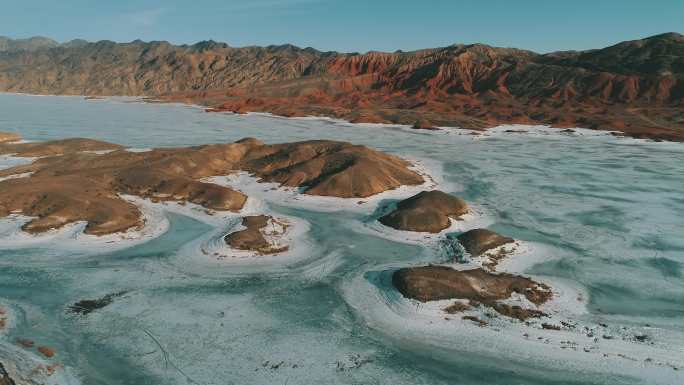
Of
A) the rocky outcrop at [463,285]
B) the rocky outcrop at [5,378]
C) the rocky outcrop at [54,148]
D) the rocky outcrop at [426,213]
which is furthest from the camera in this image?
the rocky outcrop at [54,148]

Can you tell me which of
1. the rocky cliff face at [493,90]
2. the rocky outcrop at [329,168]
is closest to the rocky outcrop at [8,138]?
the rocky outcrop at [329,168]

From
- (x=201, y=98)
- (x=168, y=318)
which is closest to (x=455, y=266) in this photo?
(x=168, y=318)

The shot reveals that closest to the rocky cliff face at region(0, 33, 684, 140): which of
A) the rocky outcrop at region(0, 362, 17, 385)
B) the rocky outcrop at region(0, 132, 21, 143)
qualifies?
the rocky outcrop at region(0, 132, 21, 143)

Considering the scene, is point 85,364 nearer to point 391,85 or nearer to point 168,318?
point 168,318

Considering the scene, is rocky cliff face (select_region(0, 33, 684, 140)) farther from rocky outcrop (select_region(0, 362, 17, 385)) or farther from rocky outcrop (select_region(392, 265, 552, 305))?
rocky outcrop (select_region(0, 362, 17, 385))

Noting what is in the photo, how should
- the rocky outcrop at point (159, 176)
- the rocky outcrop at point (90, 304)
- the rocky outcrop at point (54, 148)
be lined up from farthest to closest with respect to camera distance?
the rocky outcrop at point (54, 148)
the rocky outcrop at point (159, 176)
the rocky outcrop at point (90, 304)

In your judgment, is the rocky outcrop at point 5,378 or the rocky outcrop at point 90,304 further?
the rocky outcrop at point 90,304

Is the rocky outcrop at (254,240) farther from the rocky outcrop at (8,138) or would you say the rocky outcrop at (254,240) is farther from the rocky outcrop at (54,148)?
the rocky outcrop at (8,138)
